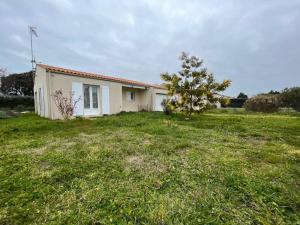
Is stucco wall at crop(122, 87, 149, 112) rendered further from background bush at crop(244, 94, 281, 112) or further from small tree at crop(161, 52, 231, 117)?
background bush at crop(244, 94, 281, 112)

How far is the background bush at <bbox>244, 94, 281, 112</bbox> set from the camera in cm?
1800

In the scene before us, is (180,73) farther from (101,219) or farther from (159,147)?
(101,219)

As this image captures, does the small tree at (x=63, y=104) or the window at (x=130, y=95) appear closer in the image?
the small tree at (x=63, y=104)

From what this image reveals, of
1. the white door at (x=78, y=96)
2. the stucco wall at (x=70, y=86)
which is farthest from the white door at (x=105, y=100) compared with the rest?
the white door at (x=78, y=96)

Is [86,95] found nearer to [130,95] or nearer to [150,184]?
[130,95]

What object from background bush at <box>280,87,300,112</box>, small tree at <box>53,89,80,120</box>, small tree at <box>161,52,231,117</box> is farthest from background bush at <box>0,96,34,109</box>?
background bush at <box>280,87,300,112</box>

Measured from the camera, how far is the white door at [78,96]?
37.5 feet

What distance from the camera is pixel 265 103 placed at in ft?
60.4

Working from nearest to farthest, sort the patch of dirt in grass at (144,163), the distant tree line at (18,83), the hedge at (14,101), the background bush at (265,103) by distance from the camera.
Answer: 1. the patch of dirt in grass at (144,163)
2. the background bush at (265,103)
3. the hedge at (14,101)
4. the distant tree line at (18,83)

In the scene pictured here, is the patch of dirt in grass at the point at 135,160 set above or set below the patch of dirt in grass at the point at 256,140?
below

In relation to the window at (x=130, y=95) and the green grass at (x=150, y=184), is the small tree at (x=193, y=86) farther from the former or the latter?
the green grass at (x=150, y=184)

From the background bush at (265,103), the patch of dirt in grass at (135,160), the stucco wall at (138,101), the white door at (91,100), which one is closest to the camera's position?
the patch of dirt in grass at (135,160)

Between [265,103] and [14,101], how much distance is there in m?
26.8

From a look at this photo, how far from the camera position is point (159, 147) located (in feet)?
15.5
